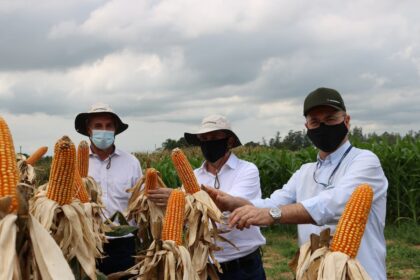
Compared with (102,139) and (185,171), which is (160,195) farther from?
(102,139)

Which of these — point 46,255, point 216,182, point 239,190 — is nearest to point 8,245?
point 46,255

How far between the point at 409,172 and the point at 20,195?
40.8 feet

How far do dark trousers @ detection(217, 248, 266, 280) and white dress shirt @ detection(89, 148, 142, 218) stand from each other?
1333 mm

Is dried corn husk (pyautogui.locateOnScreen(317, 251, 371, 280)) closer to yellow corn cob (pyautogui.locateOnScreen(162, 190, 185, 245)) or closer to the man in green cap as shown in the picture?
the man in green cap

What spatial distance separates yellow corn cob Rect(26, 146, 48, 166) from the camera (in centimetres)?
480

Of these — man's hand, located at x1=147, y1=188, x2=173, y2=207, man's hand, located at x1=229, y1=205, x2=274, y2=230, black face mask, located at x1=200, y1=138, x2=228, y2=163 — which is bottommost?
man's hand, located at x1=229, y1=205, x2=274, y2=230

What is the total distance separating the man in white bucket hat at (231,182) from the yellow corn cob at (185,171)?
0.37 metres

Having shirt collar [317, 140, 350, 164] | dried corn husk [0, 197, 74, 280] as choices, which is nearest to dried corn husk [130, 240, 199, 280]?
dried corn husk [0, 197, 74, 280]

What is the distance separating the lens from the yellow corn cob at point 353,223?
287cm

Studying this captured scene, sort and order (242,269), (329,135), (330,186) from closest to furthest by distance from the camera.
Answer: (330,186), (329,135), (242,269)

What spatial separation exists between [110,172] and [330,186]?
8.83 feet

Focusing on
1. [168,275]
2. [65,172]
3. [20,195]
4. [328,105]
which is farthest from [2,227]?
[328,105]

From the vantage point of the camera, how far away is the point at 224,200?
4328 millimetres

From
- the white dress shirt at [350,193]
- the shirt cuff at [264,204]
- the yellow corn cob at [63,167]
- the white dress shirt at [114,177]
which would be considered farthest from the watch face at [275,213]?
the white dress shirt at [114,177]
